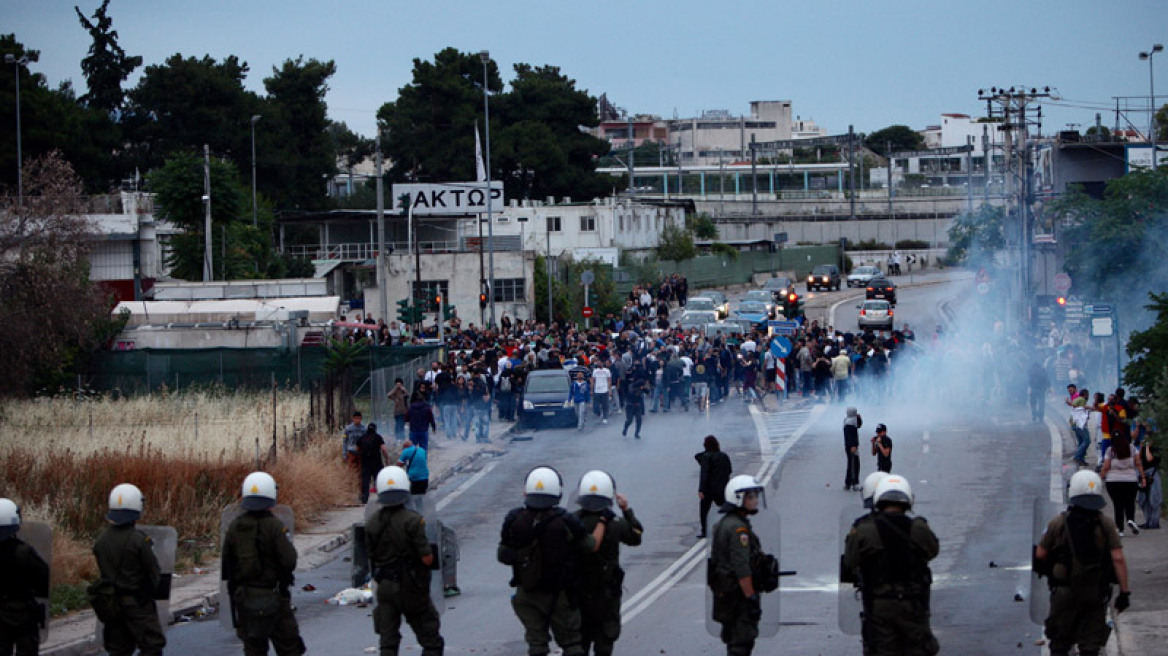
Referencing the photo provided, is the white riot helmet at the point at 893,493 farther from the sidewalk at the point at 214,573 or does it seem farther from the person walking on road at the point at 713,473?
the person walking on road at the point at 713,473

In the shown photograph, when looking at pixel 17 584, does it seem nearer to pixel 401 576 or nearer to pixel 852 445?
pixel 401 576

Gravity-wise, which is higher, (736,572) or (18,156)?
(18,156)

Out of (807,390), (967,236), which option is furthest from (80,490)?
(967,236)

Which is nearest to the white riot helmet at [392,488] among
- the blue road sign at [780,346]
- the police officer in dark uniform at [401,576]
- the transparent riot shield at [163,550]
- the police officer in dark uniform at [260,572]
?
the police officer in dark uniform at [401,576]

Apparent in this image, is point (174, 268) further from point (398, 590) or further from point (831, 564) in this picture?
point (398, 590)

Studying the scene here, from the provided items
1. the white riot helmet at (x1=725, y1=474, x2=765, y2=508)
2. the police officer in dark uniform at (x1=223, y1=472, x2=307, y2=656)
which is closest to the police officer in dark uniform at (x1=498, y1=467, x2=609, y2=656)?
the white riot helmet at (x1=725, y1=474, x2=765, y2=508)

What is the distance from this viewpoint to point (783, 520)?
21000 mm

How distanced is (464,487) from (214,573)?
8290 millimetres

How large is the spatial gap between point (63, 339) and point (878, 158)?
498 feet

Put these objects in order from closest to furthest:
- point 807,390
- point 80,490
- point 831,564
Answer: point 831,564 < point 80,490 < point 807,390

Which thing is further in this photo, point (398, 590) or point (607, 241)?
Result: point (607, 241)

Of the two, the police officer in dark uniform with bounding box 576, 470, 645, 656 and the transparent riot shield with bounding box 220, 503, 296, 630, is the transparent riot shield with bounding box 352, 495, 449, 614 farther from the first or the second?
the police officer in dark uniform with bounding box 576, 470, 645, 656

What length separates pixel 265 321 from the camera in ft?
151

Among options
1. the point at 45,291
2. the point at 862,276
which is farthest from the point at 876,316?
the point at 45,291
